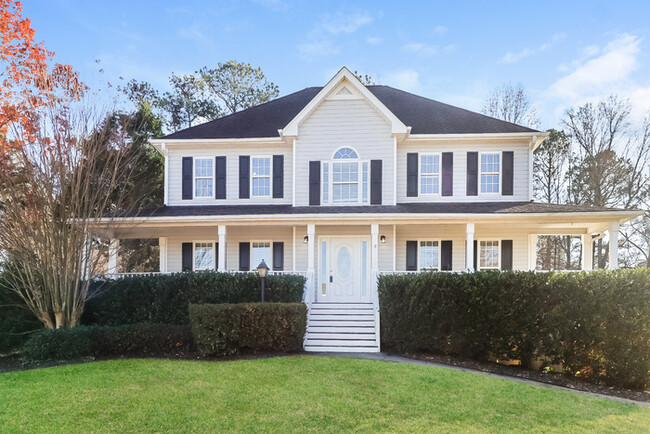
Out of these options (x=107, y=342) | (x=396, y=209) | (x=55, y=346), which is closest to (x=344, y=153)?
(x=396, y=209)

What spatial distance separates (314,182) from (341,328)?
5409mm

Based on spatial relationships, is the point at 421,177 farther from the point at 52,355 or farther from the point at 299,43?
the point at 52,355

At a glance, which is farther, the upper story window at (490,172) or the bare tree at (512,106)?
the bare tree at (512,106)

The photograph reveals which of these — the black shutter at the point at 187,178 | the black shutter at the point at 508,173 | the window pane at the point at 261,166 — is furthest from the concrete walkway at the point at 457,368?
the black shutter at the point at 187,178

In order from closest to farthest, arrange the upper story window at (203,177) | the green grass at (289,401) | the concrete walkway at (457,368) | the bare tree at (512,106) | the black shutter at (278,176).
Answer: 1. the green grass at (289,401)
2. the concrete walkway at (457,368)
3. the black shutter at (278,176)
4. the upper story window at (203,177)
5. the bare tree at (512,106)

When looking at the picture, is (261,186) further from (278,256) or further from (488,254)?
(488,254)

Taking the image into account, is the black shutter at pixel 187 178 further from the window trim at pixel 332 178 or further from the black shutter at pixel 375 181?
the black shutter at pixel 375 181

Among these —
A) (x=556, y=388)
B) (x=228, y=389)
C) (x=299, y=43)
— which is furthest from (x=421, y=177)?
(x=228, y=389)

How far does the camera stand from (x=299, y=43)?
16.1 meters

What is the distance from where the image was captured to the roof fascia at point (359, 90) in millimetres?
14617

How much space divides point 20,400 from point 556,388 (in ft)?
33.7

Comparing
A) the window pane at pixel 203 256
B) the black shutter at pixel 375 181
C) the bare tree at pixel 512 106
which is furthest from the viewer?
the bare tree at pixel 512 106

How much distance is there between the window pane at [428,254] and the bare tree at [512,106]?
15.4 metres

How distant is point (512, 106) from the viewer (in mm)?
26891
